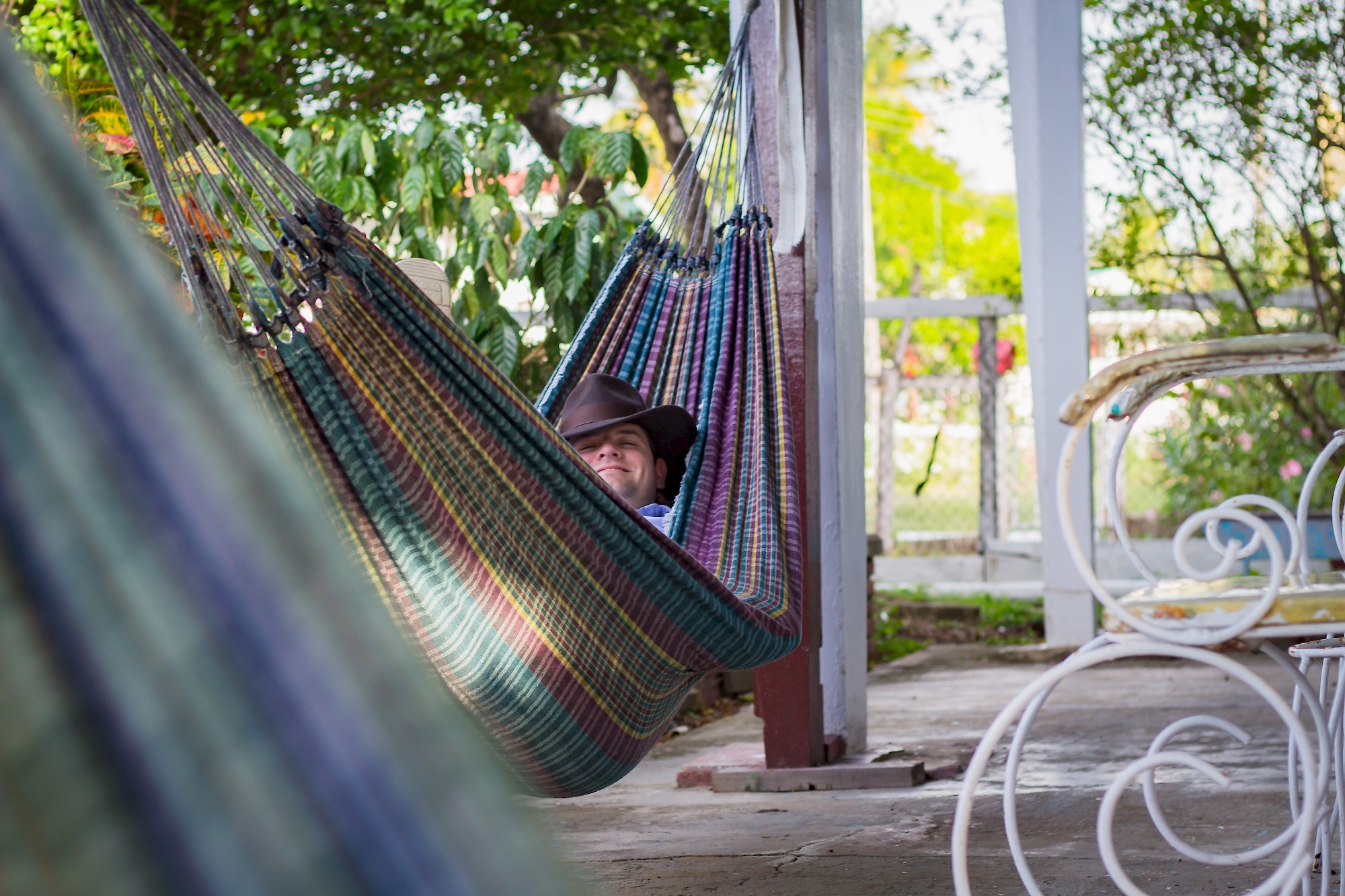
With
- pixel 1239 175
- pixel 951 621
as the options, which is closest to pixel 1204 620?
pixel 1239 175

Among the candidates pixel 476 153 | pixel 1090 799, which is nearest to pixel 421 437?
pixel 1090 799

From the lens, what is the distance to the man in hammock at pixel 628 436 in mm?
2084

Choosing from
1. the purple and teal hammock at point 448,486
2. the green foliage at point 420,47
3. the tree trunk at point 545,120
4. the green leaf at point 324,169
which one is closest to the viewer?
the purple and teal hammock at point 448,486

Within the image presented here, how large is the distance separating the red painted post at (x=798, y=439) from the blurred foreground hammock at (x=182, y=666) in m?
2.12

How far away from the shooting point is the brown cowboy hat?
208cm

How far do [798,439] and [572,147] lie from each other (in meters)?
1.10

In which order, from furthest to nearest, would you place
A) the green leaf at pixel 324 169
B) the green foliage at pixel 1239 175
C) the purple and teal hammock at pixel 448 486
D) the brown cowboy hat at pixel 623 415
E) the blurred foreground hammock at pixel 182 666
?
the green foliage at pixel 1239 175, the green leaf at pixel 324 169, the brown cowboy hat at pixel 623 415, the purple and teal hammock at pixel 448 486, the blurred foreground hammock at pixel 182 666

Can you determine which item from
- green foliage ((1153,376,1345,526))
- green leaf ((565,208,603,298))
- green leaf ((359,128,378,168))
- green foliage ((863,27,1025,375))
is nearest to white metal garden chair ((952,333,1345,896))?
green leaf ((565,208,603,298))

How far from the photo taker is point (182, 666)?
30 centimetres

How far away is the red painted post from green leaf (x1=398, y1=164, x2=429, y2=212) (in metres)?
0.91

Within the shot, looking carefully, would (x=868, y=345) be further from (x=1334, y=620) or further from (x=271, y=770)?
(x=271, y=770)

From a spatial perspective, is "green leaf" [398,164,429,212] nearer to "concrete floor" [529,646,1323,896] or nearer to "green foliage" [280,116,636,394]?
"green foliage" [280,116,636,394]

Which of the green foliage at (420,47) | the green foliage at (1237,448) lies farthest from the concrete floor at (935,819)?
the green foliage at (420,47)

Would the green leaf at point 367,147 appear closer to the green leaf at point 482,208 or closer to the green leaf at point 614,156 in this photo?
the green leaf at point 482,208
